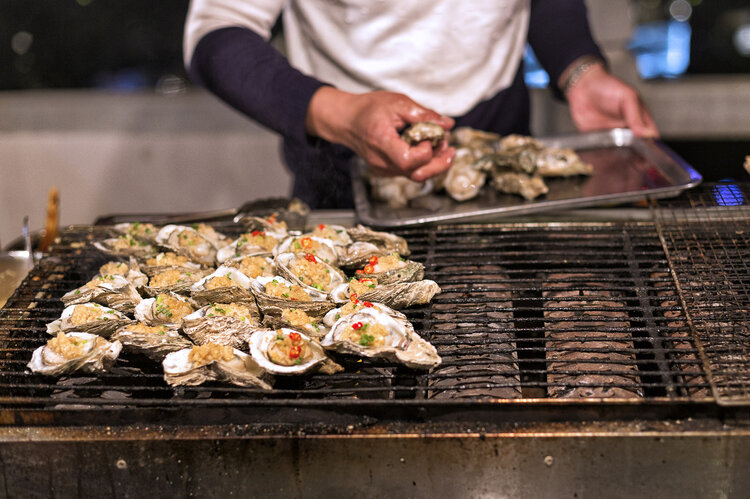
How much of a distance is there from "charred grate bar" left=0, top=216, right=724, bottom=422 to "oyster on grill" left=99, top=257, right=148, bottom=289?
4.2 inches

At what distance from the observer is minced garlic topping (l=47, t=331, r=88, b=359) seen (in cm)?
172

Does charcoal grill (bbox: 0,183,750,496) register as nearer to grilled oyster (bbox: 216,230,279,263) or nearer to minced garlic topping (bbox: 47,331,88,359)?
minced garlic topping (bbox: 47,331,88,359)

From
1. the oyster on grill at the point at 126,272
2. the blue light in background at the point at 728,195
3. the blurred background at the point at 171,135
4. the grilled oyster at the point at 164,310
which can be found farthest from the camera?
the blurred background at the point at 171,135

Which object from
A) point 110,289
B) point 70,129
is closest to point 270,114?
point 110,289

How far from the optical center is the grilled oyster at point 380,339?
169 cm

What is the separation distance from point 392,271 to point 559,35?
1.98 metres

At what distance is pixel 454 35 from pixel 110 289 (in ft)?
6.06

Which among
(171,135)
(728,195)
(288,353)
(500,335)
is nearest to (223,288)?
(288,353)

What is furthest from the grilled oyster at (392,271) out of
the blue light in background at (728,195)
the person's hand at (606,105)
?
the person's hand at (606,105)

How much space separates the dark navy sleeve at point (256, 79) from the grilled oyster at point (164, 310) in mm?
975

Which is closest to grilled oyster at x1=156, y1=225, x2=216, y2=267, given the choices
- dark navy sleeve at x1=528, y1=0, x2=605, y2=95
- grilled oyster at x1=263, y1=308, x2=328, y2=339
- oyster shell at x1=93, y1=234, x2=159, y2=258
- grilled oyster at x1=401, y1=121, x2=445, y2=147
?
oyster shell at x1=93, y1=234, x2=159, y2=258

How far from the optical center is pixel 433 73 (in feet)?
10.1

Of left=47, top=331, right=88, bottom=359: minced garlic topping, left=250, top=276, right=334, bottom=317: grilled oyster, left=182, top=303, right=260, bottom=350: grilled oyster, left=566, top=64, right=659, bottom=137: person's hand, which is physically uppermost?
left=566, top=64, right=659, bottom=137: person's hand

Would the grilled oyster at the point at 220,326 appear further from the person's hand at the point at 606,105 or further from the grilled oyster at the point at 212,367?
the person's hand at the point at 606,105
